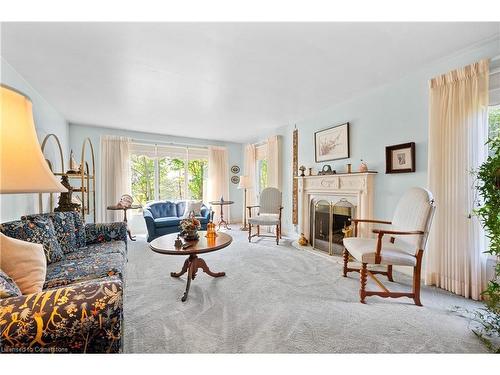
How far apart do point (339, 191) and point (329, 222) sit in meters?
0.57

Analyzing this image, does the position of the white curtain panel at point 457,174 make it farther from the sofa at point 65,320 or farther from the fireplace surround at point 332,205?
the sofa at point 65,320

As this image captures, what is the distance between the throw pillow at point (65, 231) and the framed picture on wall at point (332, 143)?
365cm

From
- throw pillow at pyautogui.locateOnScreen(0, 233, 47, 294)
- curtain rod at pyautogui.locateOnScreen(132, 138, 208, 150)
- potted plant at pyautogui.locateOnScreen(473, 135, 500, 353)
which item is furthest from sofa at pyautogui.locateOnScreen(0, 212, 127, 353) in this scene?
curtain rod at pyautogui.locateOnScreen(132, 138, 208, 150)

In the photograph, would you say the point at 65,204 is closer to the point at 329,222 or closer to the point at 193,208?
the point at 193,208

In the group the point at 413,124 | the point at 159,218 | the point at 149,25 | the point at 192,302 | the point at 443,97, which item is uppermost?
the point at 149,25

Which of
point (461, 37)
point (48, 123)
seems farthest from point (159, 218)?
point (461, 37)

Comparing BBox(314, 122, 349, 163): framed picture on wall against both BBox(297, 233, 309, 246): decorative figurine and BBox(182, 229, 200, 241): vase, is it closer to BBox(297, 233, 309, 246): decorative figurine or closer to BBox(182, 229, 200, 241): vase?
BBox(297, 233, 309, 246): decorative figurine

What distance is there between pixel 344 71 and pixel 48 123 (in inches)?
171

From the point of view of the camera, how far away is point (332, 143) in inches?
151

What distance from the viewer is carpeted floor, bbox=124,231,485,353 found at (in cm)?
156

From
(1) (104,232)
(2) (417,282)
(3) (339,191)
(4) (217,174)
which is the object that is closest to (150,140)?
(4) (217,174)

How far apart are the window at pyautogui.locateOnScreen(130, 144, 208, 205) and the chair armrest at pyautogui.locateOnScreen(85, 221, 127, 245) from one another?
3.10 metres

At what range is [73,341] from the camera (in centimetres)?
88
